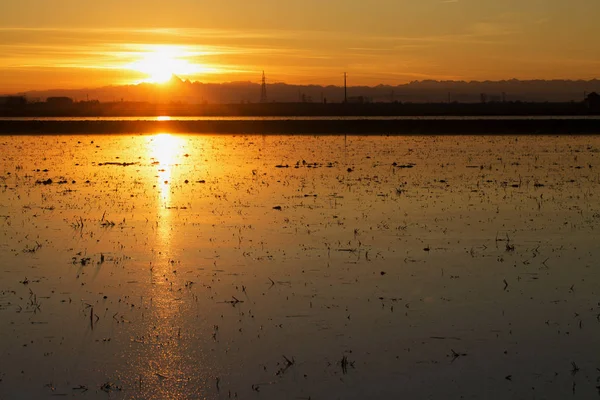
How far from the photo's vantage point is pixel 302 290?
41.9 ft

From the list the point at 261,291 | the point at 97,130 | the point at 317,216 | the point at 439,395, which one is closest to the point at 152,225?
the point at 317,216

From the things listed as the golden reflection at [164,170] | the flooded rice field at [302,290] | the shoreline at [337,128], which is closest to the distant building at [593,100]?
the shoreline at [337,128]

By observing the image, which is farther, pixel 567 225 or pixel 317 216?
pixel 317 216

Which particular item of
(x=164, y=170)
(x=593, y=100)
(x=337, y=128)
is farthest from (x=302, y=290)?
(x=593, y=100)

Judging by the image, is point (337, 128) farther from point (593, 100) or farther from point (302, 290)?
point (593, 100)

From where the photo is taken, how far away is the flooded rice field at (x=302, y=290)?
9.07 metres

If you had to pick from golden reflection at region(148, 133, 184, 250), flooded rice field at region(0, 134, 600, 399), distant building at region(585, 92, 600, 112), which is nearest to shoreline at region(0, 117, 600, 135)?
golden reflection at region(148, 133, 184, 250)

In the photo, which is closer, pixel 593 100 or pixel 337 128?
pixel 337 128

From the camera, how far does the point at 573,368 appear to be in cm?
923

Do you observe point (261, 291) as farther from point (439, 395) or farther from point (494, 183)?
point (494, 183)

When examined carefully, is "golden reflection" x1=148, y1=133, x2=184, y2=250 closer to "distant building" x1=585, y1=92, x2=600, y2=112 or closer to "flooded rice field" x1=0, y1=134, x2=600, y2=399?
"flooded rice field" x1=0, y1=134, x2=600, y2=399

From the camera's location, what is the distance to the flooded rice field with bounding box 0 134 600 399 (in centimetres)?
907

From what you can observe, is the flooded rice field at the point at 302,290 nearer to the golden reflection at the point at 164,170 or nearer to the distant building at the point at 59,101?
the golden reflection at the point at 164,170

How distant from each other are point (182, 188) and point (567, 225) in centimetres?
1356
